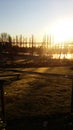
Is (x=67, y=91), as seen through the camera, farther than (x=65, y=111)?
Yes

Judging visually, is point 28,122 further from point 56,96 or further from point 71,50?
point 71,50

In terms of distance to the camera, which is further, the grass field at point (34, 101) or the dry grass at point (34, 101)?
the dry grass at point (34, 101)

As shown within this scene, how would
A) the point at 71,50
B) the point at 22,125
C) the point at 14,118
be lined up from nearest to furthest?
the point at 22,125 < the point at 14,118 < the point at 71,50

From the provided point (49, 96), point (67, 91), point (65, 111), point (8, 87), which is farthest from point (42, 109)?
point (8, 87)

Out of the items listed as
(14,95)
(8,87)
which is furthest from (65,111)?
(8,87)

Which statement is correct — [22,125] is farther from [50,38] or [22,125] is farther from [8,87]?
[50,38]

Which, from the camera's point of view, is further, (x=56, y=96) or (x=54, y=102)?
(x=56, y=96)

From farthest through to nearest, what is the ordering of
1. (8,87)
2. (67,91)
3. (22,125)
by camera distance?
1. (8,87)
2. (67,91)
3. (22,125)

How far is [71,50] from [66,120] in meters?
74.1

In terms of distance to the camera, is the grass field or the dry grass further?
the dry grass

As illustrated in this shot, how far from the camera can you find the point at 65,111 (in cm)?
902

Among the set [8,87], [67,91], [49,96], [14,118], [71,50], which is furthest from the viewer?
[71,50]

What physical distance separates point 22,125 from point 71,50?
7445 centimetres

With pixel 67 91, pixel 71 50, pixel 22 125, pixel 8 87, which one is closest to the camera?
pixel 22 125
